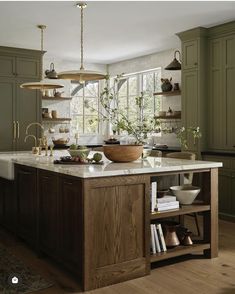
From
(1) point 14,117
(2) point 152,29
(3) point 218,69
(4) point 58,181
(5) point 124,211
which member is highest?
(2) point 152,29

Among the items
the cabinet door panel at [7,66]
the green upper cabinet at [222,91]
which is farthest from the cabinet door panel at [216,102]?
the cabinet door panel at [7,66]

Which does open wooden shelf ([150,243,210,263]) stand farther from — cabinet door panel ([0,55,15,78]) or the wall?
cabinet door panel ([0,55,15,78])

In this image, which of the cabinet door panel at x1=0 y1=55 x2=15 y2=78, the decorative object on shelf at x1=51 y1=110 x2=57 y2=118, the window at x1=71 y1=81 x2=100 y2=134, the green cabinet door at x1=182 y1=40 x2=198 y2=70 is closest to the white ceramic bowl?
the green cabinet door at x1=182 y1=40 x2=198 y2=70

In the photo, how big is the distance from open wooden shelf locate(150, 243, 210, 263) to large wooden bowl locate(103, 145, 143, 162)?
875 millimetres

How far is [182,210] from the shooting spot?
352cm

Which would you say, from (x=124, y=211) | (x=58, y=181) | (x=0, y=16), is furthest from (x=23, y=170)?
(x=0, y=16)

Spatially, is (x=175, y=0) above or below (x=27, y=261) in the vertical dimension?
above

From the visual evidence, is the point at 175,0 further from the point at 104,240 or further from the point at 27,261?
the point at 27,261

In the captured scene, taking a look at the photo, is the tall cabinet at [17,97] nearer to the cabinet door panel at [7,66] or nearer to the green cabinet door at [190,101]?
the cabinet door panel at [7,66]

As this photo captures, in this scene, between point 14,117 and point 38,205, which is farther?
point 14,117

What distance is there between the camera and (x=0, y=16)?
5.21 meters

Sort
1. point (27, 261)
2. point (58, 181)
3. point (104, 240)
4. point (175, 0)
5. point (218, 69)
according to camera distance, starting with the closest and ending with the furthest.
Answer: point (104, 240)
point (58, 181)
point (27, 261)
point (175, 0)
point (218, 69)

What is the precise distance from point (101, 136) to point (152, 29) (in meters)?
3.69

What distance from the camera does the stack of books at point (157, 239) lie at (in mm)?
3404
